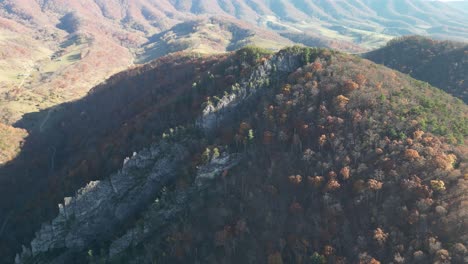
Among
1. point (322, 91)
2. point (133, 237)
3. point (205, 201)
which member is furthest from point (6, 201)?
point (322, 91)

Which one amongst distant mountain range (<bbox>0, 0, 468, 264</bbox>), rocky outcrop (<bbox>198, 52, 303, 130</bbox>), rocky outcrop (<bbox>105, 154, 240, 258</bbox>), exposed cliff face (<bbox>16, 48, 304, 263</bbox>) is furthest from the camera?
rocky outcrop (<bbox>198, 52, 303, 130</bbox>)

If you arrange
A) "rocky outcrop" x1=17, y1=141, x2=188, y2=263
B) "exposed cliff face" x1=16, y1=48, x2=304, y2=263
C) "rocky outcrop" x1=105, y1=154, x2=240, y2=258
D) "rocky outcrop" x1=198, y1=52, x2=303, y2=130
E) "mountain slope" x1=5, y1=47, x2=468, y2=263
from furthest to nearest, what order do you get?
"rocky outcrop" x1=198, y1=52, x2=303, y2=130
"rocky outcrop" x1=17, y1=141, x2=188, y2=263
"exposed cliff face" x1=16, y1=48, x2=304, y2=263
"rocky outcrop" x1=105, y1=154, x2=240, y2=258
"mountain slope" x1=5, y1=47, x2=468, y2=263

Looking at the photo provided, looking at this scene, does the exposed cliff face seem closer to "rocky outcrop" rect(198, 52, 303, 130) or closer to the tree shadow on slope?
"rocky outcrop" rect(198, 52, 303, 130)

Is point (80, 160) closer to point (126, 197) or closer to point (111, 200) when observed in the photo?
point (111, 200)

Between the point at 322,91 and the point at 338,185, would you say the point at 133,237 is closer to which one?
the point at 338,185

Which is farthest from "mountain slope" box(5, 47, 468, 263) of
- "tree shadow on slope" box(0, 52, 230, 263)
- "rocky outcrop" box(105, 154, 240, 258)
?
"tree shadow on slope" box(0, 52, 230, 263)

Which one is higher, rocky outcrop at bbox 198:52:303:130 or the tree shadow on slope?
rocky outcrop at bbox 198:52:303:130

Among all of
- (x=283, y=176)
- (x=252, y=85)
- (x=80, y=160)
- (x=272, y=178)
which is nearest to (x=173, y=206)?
(x=272, y=178)

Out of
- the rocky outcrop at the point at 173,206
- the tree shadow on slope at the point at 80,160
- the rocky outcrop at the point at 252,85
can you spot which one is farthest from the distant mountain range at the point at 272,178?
A: the tree shadow on slope at the point at 80,160
